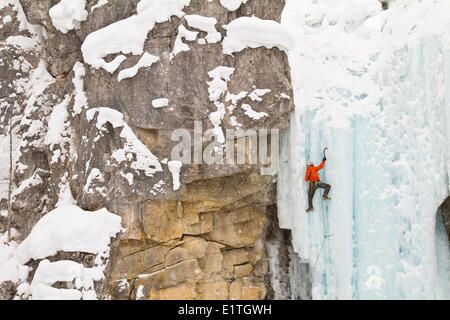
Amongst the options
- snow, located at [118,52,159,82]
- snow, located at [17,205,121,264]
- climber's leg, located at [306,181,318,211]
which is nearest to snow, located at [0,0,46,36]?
snow, located at [118,52,159,82]

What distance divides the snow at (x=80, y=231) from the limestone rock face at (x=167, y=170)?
178 mm

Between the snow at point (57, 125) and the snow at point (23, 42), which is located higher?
the snow at point (23, 42)

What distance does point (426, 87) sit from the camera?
6625 millimetres

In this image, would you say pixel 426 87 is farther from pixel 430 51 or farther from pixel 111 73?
pixel 111 73

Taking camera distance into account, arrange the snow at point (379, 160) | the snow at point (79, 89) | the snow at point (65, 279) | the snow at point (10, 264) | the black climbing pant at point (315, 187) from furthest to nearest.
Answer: the snow at point (79, 89) → the snow at point (10, 264) → the black climbing pant at point (315, 187) → the snow at point (379, 160) → the snow at point (65, 279)

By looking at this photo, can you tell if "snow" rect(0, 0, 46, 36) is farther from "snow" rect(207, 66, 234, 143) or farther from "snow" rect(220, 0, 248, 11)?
"snow" rect(207, 66, 234, 143)

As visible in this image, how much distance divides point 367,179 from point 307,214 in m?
1.29

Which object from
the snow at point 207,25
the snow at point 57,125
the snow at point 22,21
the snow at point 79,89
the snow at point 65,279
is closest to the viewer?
the snow at point 65,279

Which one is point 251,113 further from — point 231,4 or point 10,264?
point 10,264

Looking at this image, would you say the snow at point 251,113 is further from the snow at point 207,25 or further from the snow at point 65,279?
the snow at point 65,279

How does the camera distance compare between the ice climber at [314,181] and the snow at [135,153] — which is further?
the ice climber at [314,181]

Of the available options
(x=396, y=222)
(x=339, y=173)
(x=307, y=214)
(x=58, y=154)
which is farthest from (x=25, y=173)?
(x=396, y=222)

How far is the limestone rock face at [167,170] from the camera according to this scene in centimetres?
671

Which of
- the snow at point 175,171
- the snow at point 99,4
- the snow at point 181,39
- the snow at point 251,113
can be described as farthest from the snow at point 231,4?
the snow at point 175,171
